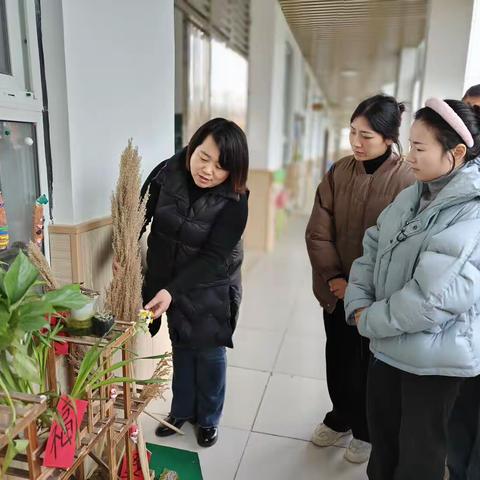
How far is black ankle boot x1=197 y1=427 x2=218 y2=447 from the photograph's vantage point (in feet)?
6.08

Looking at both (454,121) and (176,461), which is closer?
(454,121)

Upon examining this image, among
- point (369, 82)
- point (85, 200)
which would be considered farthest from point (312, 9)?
point (369, 82)

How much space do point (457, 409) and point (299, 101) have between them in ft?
21.9

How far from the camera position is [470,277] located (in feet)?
3.52

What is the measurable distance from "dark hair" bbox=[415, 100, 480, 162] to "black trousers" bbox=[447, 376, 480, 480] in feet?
2.47

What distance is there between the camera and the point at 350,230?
162cm

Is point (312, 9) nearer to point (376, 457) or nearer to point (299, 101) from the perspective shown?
point (376, 457)

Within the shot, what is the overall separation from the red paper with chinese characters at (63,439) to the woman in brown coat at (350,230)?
1.00m

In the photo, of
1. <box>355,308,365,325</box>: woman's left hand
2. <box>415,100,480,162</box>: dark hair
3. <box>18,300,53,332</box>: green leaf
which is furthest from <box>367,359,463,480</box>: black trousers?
<box>18,300,53,332</box>: green leaf

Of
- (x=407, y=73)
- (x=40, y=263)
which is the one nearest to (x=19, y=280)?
(x=40, y=263)

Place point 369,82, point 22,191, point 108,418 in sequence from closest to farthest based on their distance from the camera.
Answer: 1. point 108,418
2. point 22,191
3. point 369,82

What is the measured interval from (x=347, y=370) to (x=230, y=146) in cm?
101

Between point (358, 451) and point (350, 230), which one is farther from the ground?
point (350, 230)

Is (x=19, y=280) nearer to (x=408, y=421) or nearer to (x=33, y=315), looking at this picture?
(x=33, y=315)
